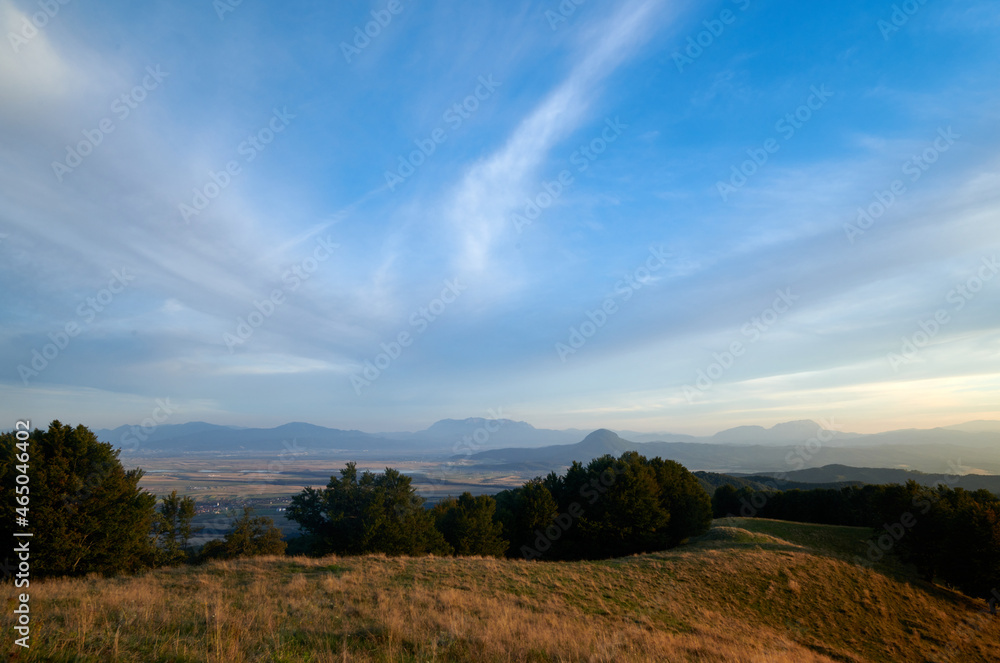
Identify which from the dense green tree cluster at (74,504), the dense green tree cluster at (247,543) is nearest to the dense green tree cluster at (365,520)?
the dense green tree cluster at (247,543)

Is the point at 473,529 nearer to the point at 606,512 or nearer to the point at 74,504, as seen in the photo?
the point at 606,512

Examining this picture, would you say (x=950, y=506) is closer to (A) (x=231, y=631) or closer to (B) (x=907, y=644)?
(B) (x=907, y=644)

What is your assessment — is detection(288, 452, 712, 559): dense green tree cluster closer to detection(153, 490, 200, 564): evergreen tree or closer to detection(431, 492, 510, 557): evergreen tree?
detection(431, 492, 510, 557): evergreen tree

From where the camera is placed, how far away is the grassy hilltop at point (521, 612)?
7258mm

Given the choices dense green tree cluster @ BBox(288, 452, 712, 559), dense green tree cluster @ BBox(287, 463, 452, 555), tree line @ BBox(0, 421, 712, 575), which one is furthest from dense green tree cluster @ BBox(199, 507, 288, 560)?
dense green tree cluster @ BBox(287, 463, 452, 555)

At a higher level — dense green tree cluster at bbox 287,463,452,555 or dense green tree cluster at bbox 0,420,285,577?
dense green tree cluster at bbox 0,420,285,577

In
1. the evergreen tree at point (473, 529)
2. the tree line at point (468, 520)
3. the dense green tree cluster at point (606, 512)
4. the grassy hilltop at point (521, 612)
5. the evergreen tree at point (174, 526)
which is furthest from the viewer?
the evergreen tree at point (174, 526)

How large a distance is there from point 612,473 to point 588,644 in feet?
134

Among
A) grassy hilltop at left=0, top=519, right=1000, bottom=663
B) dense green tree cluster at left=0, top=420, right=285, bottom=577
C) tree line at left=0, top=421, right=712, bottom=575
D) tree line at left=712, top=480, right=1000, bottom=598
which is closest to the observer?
grassy hilltop at left=0, top=519, right=1000, bottom=663

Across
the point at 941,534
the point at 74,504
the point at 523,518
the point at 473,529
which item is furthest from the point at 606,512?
the point at 74,504

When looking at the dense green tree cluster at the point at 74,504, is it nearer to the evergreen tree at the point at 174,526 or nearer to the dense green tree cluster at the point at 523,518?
the dense green tree cluster at the point at 523,518

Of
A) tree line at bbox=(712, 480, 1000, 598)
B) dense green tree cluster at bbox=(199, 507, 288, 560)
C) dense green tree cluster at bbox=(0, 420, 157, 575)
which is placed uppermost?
dense green tree cluster at bbox=(0, 420, 157, 575)

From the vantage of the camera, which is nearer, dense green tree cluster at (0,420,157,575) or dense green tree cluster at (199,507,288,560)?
dense green tree cluster at (0,420,157,575)

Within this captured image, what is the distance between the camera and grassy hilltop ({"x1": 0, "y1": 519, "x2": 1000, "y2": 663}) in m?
7.26
